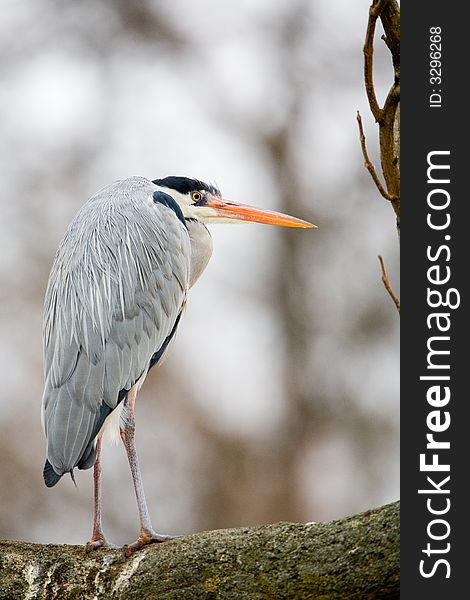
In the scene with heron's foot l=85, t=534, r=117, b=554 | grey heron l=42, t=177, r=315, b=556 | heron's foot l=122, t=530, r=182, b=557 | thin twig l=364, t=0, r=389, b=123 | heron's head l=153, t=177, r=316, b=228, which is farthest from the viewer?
heron's head l=153, t=177, r=316, b=228

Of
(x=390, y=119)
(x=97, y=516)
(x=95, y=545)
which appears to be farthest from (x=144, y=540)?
(x=390, y=119)

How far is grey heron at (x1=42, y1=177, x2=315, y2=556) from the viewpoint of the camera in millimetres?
3301

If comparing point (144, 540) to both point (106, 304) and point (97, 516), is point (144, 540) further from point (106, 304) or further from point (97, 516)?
point (106, 304)

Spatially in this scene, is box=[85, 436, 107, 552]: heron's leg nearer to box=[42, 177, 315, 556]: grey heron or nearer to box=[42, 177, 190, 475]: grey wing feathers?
box=[42, 177, 315, 556]: grey heron

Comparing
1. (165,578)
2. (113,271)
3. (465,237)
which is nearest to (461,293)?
(465,237)

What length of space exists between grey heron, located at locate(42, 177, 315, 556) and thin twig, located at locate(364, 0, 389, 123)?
4.75 ft

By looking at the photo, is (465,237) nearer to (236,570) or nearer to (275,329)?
(236,570)

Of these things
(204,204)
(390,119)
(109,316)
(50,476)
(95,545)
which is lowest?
(95,545)

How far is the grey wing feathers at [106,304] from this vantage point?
Answer: 11.0 ft

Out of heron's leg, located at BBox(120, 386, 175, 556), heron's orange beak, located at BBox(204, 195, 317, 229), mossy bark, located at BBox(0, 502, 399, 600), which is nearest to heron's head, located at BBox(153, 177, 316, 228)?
heron's orange beak, located at BBox(204, 195, 317, 229)

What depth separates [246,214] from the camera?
446cm

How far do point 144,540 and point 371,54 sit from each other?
159cm

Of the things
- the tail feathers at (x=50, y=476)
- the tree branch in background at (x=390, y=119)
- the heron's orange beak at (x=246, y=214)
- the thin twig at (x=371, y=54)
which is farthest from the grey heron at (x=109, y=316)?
the thin twig at (x=371, y=54)

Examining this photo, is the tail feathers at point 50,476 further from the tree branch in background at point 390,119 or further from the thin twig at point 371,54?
the thin twig at point 371,54
